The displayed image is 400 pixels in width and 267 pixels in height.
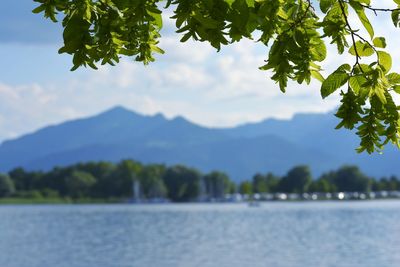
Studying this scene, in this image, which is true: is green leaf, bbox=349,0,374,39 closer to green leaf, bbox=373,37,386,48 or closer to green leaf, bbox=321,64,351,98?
green leaf, bbox=373,37,386,48

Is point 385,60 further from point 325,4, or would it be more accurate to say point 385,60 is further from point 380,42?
point 325,4

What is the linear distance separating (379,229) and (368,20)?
85157 millimetres

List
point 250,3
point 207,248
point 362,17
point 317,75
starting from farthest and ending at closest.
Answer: point 207,248 → point 317,75 → point 362,17 → point 250,3

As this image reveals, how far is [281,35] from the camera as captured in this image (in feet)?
13.1

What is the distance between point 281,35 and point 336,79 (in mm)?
376

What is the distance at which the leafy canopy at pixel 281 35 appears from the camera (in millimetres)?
3521

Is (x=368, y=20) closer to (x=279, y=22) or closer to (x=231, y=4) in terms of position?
(x=279, y=22)

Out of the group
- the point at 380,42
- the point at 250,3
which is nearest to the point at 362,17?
the point at 380,42

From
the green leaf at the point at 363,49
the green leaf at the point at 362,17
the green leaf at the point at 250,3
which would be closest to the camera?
the green leaf at the point at 250,3

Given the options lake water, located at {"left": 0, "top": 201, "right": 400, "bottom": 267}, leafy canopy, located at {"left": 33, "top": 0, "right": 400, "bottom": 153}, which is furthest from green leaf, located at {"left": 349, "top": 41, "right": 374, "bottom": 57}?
lake water, located at {"left": 0, "top": 201, "right": 400, "bottom": 267}

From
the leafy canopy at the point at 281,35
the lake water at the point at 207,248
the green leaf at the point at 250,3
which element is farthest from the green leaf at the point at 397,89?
the lake water at the point at 207,248

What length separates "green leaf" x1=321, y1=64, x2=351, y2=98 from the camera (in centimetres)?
393

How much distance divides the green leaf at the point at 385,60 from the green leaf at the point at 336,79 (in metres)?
0.17

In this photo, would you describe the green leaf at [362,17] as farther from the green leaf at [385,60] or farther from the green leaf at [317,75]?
the green leaf at [317,75]
